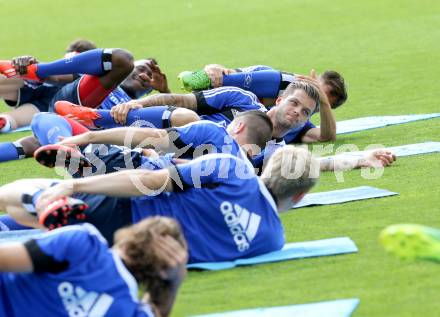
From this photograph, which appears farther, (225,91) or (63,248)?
(225,91)

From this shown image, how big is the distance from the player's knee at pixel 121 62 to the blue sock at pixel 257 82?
0.94 m

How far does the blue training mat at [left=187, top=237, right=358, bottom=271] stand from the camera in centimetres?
561

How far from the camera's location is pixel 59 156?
6406 mm

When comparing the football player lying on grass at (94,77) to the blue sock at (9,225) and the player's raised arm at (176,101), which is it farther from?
the blue sock at (9,225)

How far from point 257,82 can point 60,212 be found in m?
4.30

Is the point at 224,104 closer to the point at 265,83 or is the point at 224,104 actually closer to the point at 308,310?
the point at 265,83

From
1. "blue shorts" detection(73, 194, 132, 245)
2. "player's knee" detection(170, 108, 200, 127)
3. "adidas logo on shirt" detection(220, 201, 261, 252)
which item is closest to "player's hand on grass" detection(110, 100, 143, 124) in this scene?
"player's knee" detection(170, 108, 200, 127)

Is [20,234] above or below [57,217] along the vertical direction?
below

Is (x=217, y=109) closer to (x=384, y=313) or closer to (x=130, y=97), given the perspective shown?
(x=130, y=97)

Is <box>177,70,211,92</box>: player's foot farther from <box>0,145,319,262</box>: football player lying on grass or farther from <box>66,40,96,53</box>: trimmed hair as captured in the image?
<box>0,145,319,262</box>: football player lying on grass

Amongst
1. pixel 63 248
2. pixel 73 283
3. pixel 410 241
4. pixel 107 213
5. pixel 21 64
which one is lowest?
pixel 21 64

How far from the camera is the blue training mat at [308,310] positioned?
472 cm

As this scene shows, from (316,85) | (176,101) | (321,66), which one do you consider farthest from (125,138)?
(321,66)

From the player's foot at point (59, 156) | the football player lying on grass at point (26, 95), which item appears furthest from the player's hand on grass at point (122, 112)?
the football player lying on grass at point (26, 95)
